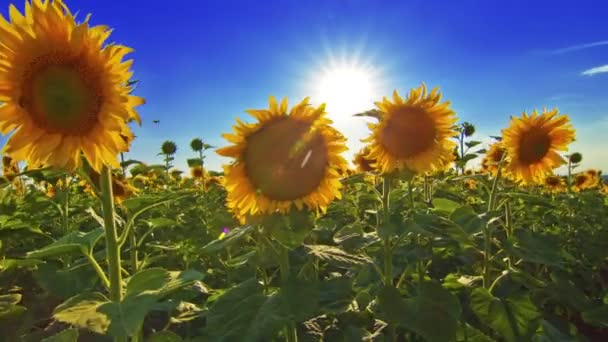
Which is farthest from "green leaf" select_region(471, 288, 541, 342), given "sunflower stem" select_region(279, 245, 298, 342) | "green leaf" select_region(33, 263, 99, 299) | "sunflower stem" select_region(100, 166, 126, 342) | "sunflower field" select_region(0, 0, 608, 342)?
"green leaf" select_region(33, 263, 99, 299)

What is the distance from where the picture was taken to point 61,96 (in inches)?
85.0

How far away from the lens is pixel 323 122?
101 inches

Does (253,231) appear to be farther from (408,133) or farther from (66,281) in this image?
(408,133)

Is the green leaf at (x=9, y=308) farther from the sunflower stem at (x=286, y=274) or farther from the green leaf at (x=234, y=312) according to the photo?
the sunflower stem at (x=286, y=274)

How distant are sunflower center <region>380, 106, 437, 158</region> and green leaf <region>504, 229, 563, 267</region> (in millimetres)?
1022

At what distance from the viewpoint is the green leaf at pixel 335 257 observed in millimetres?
2104

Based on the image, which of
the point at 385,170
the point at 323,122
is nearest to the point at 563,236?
the point at 385,170

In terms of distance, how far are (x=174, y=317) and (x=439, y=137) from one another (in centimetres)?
249

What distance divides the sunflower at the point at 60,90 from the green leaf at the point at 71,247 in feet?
1.16

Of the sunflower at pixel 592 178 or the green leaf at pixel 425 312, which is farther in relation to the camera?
the sunflower at pixel 592 178

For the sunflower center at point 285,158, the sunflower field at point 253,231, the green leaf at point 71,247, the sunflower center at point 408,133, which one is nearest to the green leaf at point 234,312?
the sunflower field at point 253,231

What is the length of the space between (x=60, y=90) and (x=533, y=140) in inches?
153

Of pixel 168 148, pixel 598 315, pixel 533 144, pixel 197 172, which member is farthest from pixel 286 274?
pixel 197 172

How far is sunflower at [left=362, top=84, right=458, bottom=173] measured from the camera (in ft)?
11.9
